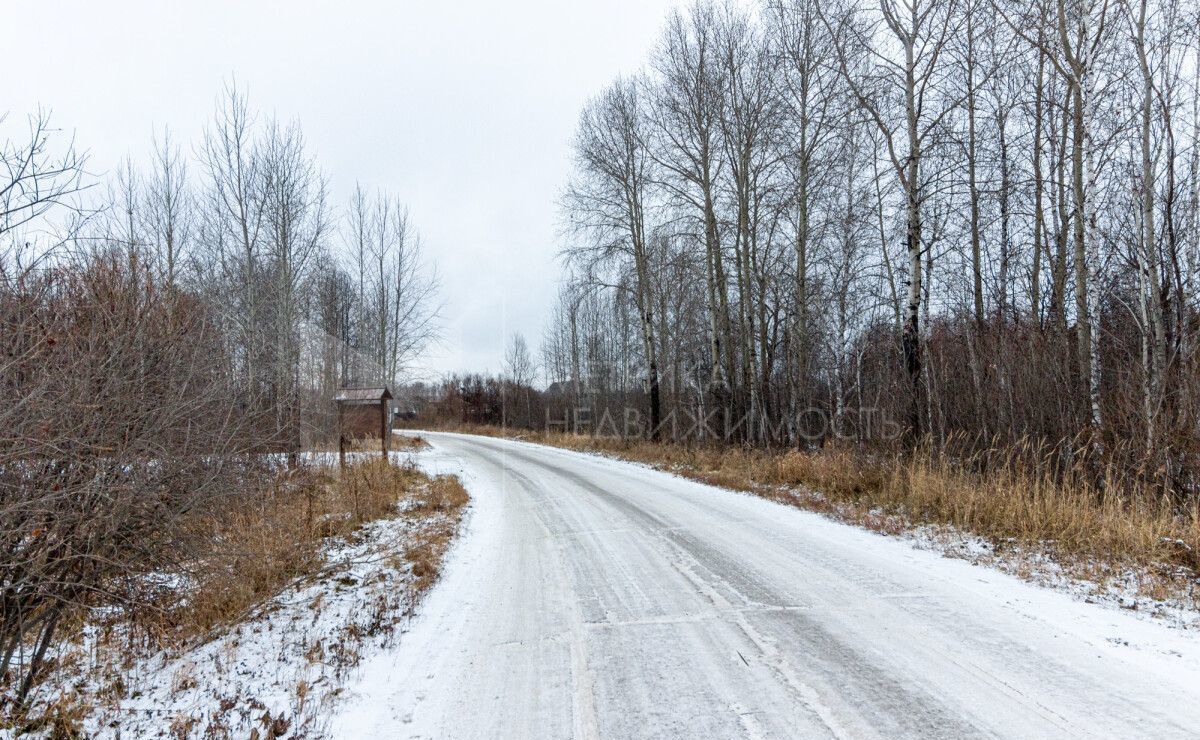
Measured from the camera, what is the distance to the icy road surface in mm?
2799

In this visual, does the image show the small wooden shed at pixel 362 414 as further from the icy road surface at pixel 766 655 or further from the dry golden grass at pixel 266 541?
the icy road surface at pixel 766 655

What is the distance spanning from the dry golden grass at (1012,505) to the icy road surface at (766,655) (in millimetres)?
1102

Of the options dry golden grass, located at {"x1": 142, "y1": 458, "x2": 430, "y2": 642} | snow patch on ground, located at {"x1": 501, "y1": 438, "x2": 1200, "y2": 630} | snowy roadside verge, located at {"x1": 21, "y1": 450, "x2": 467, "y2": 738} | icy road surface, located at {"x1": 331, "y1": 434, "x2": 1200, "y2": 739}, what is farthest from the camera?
dry golden grass, located at {"x1": 142, "y1": 458, "x2": 430, "y2": 642}

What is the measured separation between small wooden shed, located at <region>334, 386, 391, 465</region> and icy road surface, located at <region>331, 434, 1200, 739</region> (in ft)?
21.4

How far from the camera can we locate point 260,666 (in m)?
3.83

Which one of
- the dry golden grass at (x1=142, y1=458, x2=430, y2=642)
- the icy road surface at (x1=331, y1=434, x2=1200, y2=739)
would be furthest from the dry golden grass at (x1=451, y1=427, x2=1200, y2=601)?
the dry golden grass at (x1=142, y1=458, x2=430, y2=642)

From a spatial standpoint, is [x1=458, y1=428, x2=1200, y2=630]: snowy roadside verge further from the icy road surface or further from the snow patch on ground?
the icy road surface

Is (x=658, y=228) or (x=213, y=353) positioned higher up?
(x=658, y=228)

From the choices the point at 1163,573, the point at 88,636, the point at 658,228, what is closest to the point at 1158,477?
the point at 1163,573

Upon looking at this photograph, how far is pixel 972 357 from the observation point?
9.80 meters

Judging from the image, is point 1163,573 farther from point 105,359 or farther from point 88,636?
point 88,636

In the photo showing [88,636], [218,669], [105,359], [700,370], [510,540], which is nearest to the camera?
[105,359]

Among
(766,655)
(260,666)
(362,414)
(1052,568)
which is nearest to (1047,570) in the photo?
(1052,568)

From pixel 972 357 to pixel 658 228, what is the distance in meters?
10.4
